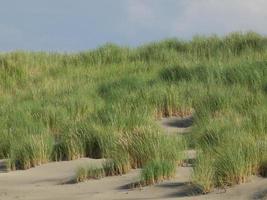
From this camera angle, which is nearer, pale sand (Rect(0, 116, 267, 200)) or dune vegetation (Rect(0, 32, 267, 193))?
pale sand (Rect(0, 116, 267, 200))

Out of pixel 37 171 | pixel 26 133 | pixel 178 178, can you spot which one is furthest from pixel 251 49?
pixel 178 178

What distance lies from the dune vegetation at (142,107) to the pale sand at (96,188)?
112 mm

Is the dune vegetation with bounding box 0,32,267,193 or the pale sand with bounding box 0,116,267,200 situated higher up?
the dune vegetation with bounding box 0,32,267,193

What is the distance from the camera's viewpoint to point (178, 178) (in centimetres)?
529

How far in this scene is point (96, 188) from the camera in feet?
17.8

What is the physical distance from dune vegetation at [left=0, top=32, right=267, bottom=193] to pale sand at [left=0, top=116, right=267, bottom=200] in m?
0.11

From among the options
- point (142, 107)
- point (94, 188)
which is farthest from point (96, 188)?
point (142, 107)

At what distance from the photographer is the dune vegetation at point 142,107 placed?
216 inches

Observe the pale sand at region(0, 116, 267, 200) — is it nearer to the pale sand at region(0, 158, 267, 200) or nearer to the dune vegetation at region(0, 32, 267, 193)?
the pale sand at region(0, 158, 267, 200)

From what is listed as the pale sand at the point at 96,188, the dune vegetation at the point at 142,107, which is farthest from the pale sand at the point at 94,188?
the dune vegetation at the point at 142,107

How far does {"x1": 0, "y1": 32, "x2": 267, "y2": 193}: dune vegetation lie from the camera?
5486mm

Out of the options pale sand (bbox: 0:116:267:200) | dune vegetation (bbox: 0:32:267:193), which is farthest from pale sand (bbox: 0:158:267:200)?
dune vegetation (bbox: 0:32:267:193)

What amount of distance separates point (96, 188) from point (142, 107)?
3.41 m

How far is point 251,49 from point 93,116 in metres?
5.30
